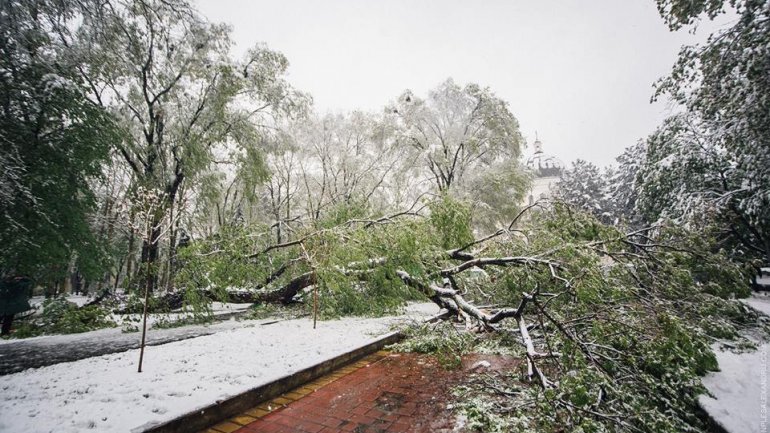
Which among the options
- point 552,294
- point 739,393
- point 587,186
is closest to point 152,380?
point 552,294

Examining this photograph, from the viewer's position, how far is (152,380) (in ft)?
11.3

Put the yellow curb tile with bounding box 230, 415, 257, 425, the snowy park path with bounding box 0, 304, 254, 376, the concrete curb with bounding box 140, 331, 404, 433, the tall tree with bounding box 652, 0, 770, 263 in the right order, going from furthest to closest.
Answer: the tall tree with bounding box 652, 0, 770, 263, the snowy park path with bounding box 0, 304, 254, 376, the yellow curb tile with bounding box 230, 415, 257, 425, the concrete curb with bounding box 140, 331, 404, 433

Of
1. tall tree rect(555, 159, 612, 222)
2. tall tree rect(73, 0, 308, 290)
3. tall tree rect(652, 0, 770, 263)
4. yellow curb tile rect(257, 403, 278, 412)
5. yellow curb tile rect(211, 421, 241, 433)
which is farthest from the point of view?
tall tree rect(555, 159, 612, 222)

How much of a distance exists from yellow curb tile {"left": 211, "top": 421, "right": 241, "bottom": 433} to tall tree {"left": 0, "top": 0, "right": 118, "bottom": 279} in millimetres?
3824

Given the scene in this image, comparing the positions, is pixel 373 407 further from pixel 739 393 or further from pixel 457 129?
pixel 457 129

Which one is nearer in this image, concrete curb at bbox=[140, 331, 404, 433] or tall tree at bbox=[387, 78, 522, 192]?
concrete curb at bbox=[140, 331, 404, 433]

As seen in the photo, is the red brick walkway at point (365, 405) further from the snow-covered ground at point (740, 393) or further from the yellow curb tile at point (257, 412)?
the snow-covered ground at point (740, 393)

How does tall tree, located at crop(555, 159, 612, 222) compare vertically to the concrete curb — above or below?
above

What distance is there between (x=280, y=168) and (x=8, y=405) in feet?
59.9

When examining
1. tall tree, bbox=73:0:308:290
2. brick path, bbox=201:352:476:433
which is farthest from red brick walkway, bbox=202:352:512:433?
tall tree, bbox=73:0:308:290

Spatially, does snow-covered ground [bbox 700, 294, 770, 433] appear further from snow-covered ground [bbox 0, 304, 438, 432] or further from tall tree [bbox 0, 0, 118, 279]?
tall tree [bbox 0, 0, 118, 279]

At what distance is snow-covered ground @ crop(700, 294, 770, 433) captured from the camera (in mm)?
2580

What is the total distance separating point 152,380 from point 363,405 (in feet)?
7.40

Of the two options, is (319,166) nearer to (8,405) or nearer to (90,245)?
(90,245)
